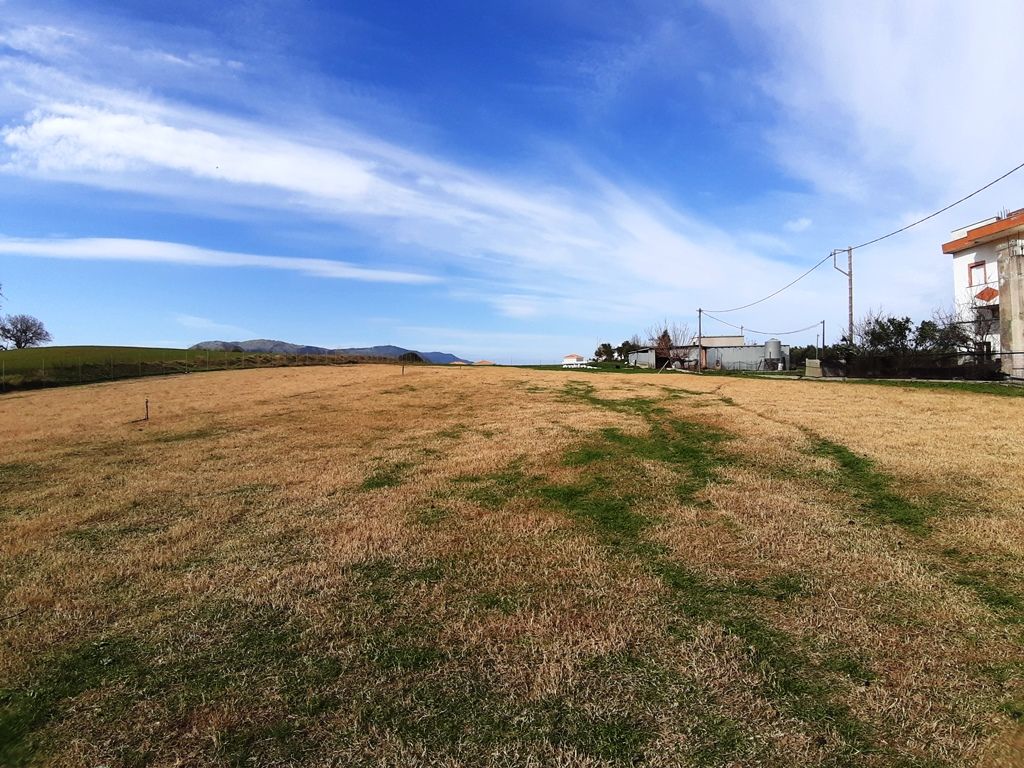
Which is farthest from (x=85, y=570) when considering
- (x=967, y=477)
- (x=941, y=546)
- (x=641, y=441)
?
(x=967, y=477)

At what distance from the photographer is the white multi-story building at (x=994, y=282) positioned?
27.3m

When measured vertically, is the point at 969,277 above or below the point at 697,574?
above

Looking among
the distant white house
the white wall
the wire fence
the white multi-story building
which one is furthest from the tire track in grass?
the white wall

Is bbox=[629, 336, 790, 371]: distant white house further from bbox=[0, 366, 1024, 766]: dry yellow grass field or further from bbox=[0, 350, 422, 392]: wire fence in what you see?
bbox=[0, 366, 1024, 766]: dry yellow grass field

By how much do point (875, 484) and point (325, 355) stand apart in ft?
195

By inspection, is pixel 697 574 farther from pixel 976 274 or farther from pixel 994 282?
pixel 976 274

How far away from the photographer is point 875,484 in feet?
26.2

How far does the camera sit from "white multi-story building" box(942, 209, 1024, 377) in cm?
2731

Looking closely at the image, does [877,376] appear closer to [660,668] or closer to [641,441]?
[641,441]

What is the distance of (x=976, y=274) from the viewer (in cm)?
4778

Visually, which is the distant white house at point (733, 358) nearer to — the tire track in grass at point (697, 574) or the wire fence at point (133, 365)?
the wire fence at point (133, 365)

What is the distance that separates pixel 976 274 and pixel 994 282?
8.46 ft

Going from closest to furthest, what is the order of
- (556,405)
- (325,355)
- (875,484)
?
1. (875,484)
2. (556,405)
3. (325,355)

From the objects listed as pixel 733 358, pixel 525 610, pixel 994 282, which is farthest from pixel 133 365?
pixel 994 282
